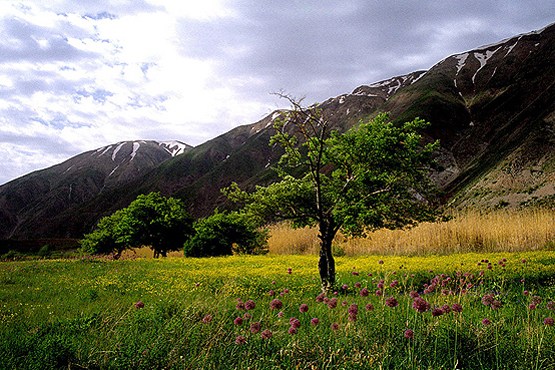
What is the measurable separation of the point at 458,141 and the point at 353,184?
249ft

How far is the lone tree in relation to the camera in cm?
932

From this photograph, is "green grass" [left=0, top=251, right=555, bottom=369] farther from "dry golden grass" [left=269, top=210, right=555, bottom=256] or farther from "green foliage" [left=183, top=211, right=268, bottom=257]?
"green foliage" [left=183, top=211, right=268, bottom=257]

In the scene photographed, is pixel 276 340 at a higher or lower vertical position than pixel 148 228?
lower

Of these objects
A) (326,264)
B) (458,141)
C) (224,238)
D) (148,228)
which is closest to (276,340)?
(326,264)

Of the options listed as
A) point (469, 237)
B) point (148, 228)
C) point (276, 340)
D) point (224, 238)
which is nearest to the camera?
point (276, 340)

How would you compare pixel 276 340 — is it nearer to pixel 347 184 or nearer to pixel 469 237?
pixel 347 184

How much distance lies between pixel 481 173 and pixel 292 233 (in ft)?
118

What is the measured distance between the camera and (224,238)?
24219 millimetres

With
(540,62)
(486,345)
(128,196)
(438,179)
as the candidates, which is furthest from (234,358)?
(128,196)

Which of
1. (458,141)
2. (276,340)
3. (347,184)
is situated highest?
(458,141)

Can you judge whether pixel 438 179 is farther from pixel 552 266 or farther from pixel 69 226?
pixel 69 226

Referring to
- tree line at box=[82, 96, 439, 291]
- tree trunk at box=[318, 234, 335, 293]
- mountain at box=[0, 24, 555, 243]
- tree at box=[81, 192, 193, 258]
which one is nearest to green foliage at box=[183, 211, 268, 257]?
tree at box=[81, 192, 193, 258]

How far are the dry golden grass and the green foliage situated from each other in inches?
213

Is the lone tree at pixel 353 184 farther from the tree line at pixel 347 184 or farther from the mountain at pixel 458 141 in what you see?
the mountain at pixel 458 141
